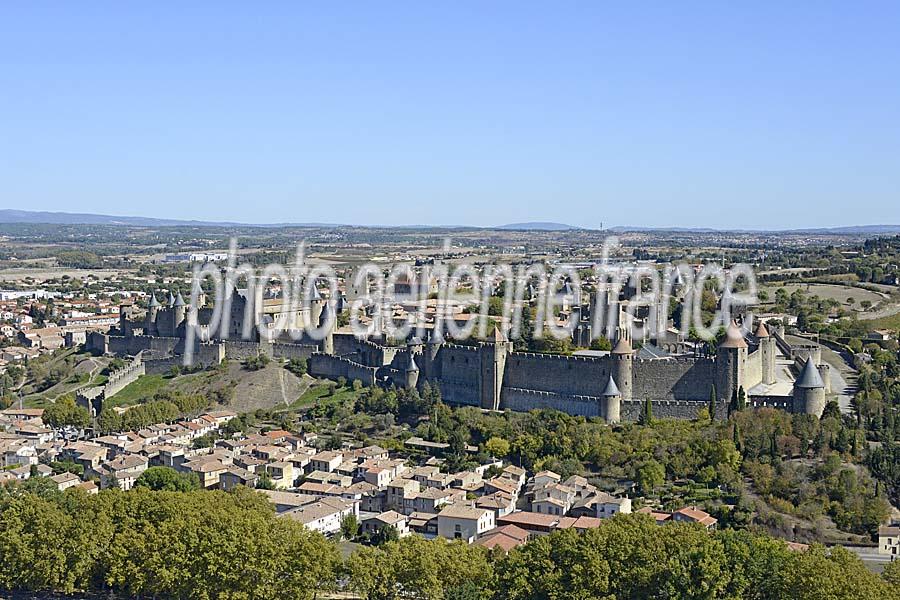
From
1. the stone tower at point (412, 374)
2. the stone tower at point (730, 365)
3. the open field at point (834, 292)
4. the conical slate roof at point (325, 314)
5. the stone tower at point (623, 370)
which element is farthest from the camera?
the open field at point (834, 292)

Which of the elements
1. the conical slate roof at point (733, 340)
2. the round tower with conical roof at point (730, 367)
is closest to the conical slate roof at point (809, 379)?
the round tower with conical roof at point (730, 367)

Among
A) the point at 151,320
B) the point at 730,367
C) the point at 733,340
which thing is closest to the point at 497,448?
the point at 730,367

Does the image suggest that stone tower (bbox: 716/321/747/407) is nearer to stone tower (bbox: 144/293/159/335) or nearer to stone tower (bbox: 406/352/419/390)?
stone tower (bbox: 406/352/419/390)

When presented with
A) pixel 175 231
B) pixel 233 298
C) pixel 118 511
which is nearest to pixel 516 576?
pixel 118 511

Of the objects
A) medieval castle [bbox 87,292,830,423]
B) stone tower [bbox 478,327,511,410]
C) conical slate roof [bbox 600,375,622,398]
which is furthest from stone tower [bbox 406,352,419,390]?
conical slate roof [bbox 600,375,622,398]

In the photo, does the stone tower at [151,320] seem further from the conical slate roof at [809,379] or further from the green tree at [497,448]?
the conical slate roof at [809,379]

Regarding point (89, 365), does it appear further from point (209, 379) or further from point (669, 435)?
point (669, 435)
